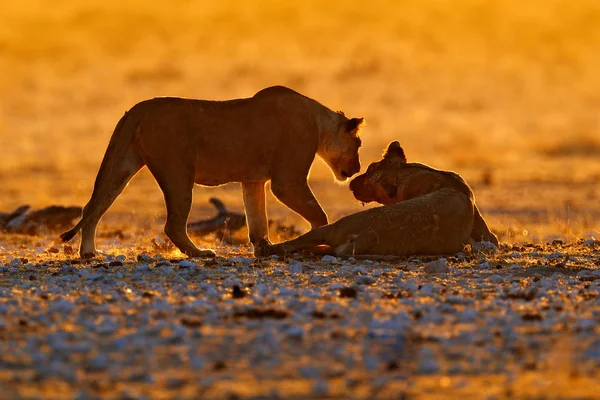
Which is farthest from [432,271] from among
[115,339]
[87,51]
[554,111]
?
[87,51]

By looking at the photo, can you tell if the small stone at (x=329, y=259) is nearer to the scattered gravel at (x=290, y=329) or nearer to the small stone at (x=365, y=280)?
the scattered gravel at (x=290, y=329)

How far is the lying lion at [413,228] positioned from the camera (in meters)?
12.1

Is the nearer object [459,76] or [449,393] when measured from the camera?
[449,393]

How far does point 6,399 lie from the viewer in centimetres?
641

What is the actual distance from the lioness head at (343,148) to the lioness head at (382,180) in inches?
10.3

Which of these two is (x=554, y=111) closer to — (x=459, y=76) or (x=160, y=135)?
(x=459, y=76)

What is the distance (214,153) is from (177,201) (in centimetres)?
66

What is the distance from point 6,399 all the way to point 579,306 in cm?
430

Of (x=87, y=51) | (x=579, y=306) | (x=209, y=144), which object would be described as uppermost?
(x=87, y=51)

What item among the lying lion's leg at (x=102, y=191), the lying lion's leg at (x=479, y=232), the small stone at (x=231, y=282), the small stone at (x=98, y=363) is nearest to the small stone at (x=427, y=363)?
the small stone at (x=98, y=363)

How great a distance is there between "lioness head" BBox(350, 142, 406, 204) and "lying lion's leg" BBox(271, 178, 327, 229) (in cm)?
115

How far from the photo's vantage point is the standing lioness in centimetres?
1221

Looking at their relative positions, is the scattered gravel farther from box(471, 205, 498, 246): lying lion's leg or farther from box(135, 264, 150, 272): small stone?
box(471, 205, 498, 246): lying lion's leg

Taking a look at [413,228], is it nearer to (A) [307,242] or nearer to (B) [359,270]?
(A) [307,242]
